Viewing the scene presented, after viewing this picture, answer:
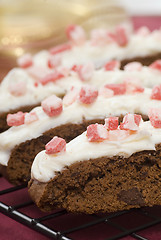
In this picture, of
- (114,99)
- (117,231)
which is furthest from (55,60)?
(117,231)

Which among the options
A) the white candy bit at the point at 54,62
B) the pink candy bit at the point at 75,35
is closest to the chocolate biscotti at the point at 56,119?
the white candy bit at the point at 54,62

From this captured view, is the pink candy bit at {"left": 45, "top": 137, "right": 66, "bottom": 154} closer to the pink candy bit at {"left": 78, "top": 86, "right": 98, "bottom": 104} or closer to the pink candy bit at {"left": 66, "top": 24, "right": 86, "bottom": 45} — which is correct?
the pink candy bit at {"left": 78, "top": 86, "right": 98, "bottom": 104}

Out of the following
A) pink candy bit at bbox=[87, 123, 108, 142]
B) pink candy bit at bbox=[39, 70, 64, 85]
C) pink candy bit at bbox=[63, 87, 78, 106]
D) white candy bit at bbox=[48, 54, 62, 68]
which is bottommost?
pink candy bit at bbox=[87, 123, 108, 142]

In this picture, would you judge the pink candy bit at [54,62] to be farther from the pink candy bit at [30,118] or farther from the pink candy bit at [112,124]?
the pink candy bit at [112,124]

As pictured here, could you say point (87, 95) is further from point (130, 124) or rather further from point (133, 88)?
point (130, 124)

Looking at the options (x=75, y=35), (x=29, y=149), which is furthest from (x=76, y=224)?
(x=75, y=35)

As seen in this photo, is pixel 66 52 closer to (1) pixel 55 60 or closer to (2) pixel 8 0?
(1) pixel 55 60

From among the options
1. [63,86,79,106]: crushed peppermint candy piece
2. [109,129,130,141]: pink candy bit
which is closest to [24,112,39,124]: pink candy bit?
[63,86,79,106]: crushed peppermint candy piece

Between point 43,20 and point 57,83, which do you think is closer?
point 57,83
